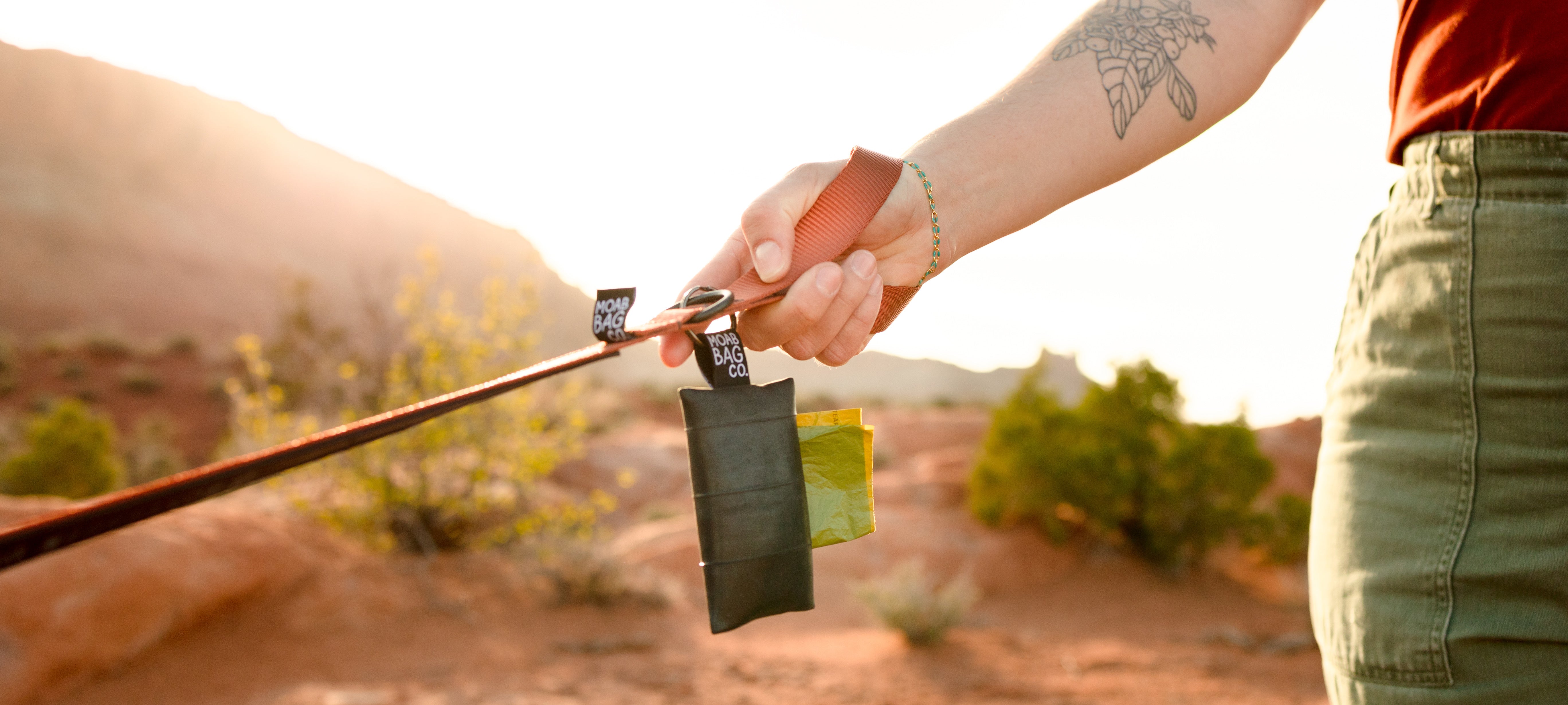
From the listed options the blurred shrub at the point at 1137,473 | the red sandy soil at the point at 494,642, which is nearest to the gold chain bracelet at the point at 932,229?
the red sandy soil at the point at 494,642

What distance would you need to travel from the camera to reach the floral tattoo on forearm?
1.41 meters

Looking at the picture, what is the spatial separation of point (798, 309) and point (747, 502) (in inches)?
11.8

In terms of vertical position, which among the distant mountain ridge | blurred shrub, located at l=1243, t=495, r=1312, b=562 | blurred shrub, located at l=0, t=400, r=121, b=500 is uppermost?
the distant mountain ridge

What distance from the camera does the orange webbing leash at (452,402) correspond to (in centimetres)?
70

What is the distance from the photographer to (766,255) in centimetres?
122

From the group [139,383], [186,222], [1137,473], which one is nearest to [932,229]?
[1137,473]

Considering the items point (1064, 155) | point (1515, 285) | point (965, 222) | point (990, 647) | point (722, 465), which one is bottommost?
point (990, 647)

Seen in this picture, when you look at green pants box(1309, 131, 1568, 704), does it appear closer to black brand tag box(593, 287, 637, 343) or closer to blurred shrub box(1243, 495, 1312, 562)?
black brand tag box(593, 287, 637, 343)

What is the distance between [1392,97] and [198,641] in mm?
6626

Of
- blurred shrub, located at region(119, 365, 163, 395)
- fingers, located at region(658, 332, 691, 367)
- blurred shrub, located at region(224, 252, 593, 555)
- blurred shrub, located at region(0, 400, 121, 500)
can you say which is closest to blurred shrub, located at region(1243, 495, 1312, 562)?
blurred shrub, located at region(224, 252, 593, 555)

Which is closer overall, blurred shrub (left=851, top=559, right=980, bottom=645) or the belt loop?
the belt loop

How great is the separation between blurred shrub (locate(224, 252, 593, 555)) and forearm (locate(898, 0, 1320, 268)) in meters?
6.01

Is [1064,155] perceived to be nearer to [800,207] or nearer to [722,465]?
[800,207]

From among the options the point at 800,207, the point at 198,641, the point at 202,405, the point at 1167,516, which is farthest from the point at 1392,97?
the point at 202,405
